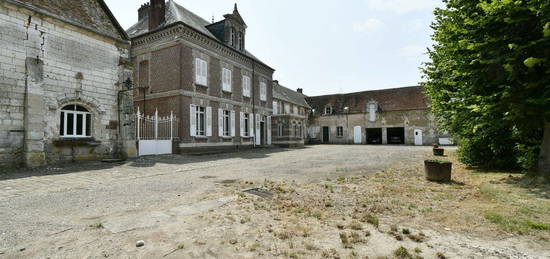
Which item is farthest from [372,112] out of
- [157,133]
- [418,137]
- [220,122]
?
[157,133]

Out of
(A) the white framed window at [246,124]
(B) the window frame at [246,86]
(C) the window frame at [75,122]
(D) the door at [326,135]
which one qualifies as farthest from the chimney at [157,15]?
(D) the door at [326,135]

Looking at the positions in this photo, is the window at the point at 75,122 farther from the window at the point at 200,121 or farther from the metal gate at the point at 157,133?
the window at the point at 200,121

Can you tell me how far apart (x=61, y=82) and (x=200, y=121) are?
7579 millimetres

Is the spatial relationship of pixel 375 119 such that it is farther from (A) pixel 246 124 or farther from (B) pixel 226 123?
(B) pixel 226 123

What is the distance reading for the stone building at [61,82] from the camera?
8.41m

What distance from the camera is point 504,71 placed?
6.39m

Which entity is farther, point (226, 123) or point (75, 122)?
point (226, 123)

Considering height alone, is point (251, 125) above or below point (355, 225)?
above

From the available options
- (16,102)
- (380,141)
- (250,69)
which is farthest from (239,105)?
(380,141)

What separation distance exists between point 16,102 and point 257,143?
49.9ft

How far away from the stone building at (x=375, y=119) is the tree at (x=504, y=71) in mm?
24141

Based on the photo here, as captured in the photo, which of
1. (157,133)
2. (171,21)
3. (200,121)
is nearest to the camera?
(157,133)

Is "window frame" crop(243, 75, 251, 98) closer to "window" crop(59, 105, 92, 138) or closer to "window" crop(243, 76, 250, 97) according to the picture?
"window" crop(243, 76, 250, 97)

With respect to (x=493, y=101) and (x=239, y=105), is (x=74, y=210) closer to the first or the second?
(x=493, y=101)
